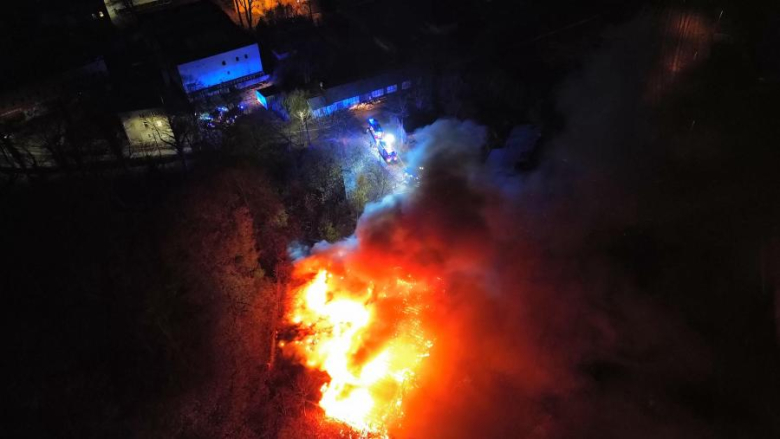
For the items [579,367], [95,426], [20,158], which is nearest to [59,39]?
[20,158]

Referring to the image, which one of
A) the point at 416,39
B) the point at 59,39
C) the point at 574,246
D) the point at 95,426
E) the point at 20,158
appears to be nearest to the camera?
the point at 95,426

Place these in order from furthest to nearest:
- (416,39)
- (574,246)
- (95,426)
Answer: (416,39) → (574,246) → (95,426)

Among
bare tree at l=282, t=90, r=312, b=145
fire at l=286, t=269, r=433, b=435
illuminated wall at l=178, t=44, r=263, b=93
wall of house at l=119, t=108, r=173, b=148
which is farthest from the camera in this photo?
illuminated wall at l=178, t=44, r=263, b=93

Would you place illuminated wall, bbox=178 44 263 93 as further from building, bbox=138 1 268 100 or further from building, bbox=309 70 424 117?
building, bbox=309 70 424 117

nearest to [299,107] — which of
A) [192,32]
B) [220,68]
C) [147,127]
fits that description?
[220,68]

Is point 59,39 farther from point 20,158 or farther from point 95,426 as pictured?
point 95,426

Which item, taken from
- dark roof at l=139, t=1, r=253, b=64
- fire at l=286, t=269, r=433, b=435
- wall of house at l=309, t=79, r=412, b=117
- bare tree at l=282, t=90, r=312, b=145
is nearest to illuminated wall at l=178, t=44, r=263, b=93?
dark roof at l=139, t=1, r=253, b=64
